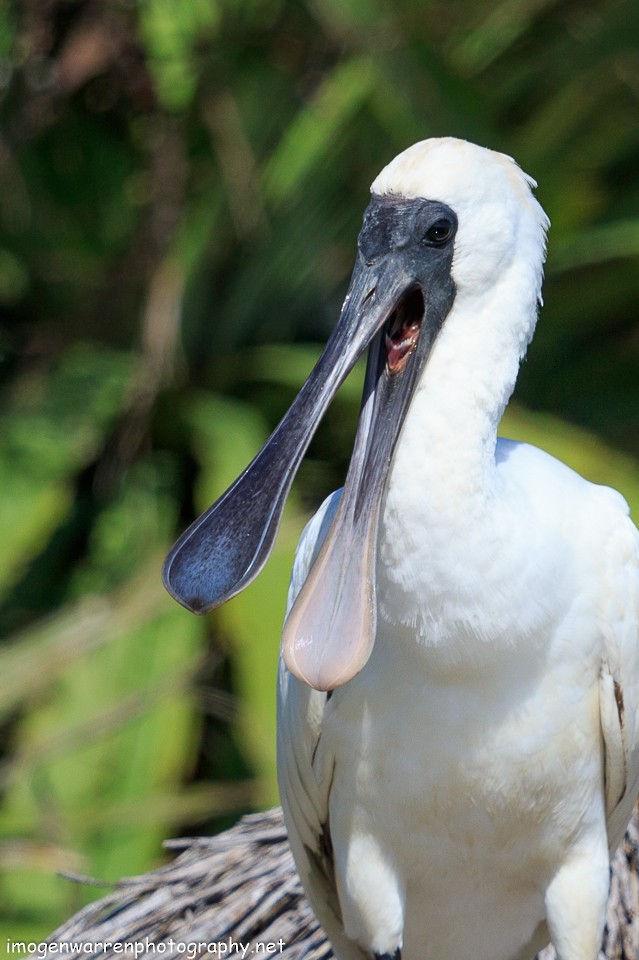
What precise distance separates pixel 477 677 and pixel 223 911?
1.52 meters

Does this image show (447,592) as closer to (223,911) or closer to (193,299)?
(223,911)

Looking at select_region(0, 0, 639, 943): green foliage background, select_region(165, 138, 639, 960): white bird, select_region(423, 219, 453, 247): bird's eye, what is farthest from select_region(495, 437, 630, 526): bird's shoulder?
select_region(0, 0, 639, 943): green foliage background

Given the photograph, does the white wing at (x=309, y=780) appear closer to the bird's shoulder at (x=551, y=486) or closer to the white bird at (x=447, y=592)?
the white bird at (x=447, y=592)

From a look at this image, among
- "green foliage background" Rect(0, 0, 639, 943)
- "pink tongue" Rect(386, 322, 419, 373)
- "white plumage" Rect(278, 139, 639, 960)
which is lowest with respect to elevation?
"white plumage" Rect(278, 139, 639, 960)

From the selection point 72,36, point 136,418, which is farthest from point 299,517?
point 72,36

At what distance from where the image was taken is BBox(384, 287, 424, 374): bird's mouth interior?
3049 millimetres

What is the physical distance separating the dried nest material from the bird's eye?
2.08 meters

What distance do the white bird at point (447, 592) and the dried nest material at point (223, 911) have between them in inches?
30.9

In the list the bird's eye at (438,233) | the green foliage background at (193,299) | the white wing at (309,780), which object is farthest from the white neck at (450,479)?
the green foliage background at (193,299)

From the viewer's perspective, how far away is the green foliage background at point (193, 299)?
6.18m

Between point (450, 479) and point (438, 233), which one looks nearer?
point (450, 479)

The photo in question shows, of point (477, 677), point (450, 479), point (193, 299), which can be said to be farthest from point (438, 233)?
point (193, 299)

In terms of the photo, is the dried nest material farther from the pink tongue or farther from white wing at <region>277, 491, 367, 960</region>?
the pink tongue

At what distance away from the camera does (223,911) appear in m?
4.14
